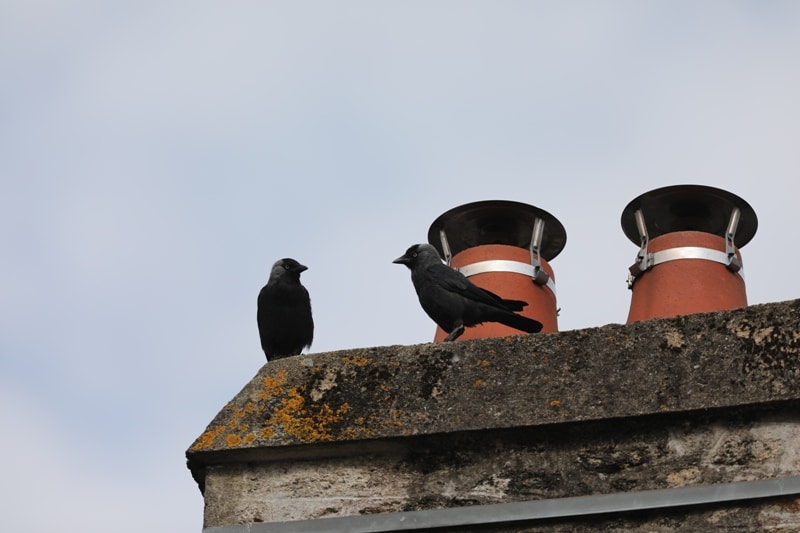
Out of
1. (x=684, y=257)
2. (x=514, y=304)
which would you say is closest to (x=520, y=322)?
(x=514, y=304)

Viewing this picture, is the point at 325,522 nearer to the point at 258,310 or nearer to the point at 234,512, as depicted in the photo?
the point at 234,512

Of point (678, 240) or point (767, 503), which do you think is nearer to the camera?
point (767, 503)

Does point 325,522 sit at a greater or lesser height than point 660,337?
lesser

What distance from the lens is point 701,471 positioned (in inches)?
116

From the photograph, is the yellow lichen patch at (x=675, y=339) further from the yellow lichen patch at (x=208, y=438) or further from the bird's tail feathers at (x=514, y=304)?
the bird's tail feathers at (x=514, y=304)

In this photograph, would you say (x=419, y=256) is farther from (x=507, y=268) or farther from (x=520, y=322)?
(x=520, y=322)

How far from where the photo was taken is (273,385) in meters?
3.31

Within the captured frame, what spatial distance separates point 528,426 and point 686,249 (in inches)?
101

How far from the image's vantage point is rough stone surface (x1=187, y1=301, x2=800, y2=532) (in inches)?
117

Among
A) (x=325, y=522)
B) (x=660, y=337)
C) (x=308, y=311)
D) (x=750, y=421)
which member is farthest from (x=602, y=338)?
(x=308, y=311)

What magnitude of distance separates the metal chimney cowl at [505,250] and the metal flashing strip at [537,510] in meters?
2.51

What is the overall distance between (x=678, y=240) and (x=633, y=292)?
0.30 m

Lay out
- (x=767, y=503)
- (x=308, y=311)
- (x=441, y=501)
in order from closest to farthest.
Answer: (x=767, y=503) → (x=441, y=501) → (x=308, y=311)

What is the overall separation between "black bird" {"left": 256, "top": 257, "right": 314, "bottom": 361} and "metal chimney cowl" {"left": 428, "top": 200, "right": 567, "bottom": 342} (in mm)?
1365
